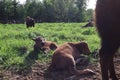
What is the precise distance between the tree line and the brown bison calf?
4095 centimetres

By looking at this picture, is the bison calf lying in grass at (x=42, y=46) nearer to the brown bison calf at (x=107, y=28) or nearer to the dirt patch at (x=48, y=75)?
the dirt patch at (x=48, y=75)

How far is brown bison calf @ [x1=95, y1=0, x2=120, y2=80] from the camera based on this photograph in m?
5.02

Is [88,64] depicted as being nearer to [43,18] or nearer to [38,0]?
[43,18]

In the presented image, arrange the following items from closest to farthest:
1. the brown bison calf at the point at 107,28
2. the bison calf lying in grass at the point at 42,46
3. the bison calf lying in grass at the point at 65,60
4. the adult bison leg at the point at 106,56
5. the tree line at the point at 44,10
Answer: the brown bison calf at the point at 107,28
the adult bison leg at the point at 106,56
the bison calf lying in grass at the point at 65,60
the bison calf lying in grass at the point at 42,46
the tree line at the point at 44,10

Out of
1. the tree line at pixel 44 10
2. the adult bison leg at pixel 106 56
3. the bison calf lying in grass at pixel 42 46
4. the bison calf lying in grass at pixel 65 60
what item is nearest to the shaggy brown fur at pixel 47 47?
the bison calf lying in grass at pixel 42 46

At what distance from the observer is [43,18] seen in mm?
53719

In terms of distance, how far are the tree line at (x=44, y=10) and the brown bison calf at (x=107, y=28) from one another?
4095 centimetres

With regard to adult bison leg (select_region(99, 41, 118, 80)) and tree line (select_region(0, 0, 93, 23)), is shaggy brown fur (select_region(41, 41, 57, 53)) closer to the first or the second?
adult bison leg (select_region(99, 41, 118, 80))

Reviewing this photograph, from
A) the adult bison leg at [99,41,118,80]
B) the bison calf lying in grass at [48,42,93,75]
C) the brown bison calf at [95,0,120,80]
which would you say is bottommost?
the bison calf lying in grass at [48,42,93,75]

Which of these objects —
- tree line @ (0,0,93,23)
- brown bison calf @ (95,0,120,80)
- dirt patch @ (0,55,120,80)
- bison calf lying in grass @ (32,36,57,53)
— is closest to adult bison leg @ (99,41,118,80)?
brown bison calf @ (95,0,120,80)

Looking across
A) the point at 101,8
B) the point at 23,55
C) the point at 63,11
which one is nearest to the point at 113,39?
the point at 101,8

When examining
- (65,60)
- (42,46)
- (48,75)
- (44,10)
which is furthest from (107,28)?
(44,10)

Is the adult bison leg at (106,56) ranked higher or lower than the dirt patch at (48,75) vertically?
higher

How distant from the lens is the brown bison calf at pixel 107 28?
502cm
